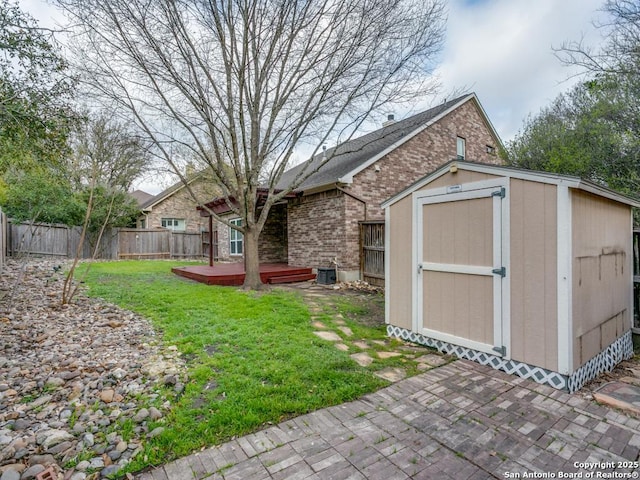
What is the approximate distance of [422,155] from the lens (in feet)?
36.7

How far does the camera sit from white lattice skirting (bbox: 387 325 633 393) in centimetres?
310

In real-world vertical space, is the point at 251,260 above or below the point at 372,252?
below

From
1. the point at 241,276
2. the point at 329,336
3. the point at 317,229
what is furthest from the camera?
the point at 317,229

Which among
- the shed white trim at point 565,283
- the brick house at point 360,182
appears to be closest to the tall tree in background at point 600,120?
the brick house at point 360,182

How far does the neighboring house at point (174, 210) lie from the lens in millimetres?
21406

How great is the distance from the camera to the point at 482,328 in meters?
3.65

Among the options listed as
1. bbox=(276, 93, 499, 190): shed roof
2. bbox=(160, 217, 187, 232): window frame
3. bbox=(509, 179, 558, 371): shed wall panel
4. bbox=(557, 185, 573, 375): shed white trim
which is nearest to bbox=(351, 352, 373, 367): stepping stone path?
bbox=(509, 179, 558, 371): shed wall panel

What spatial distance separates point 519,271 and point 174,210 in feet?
73.7

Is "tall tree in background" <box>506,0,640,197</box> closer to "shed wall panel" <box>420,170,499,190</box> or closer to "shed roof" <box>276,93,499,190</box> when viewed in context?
"shed roof" <box>276,93,499,190</box>

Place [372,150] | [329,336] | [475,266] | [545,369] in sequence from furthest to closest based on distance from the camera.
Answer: [372,150] < [329,336] < [475,266] < [545,369]

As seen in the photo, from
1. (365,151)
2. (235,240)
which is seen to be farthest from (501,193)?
(235,240)

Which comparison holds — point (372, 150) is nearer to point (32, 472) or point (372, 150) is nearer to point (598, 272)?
point (598, 272)

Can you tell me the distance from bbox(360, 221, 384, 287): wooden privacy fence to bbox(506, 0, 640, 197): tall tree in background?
5.58 m

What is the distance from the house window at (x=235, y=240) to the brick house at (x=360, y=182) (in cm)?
165
